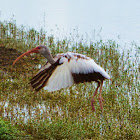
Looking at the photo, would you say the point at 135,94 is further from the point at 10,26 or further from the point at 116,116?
the point at 10,26

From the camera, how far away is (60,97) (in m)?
9.20

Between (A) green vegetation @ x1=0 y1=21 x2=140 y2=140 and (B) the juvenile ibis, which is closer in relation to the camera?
(B) the juvenile ibis

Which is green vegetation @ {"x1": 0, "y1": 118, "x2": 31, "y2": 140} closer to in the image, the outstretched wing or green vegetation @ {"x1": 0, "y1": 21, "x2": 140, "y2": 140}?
green vegetation @ {"x1": 0, "y1": 21, "x2": 140, "y2": 140}

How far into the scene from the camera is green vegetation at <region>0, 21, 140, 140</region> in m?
7.09

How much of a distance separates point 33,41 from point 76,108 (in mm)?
6209

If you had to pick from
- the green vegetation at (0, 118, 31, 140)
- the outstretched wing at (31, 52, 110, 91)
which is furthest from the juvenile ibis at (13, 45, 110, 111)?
the green vegetation at (0, 118, 31, 140)

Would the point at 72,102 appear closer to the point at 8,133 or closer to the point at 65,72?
the point at 65,72

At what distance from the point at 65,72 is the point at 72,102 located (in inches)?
90.8

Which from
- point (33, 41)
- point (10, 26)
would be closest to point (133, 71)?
point (33, 41)

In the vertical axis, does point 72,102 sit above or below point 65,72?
below

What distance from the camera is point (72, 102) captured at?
8.75 m

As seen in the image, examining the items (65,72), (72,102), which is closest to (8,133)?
(65,72)

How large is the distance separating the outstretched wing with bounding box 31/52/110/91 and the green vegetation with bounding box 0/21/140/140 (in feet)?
2.76

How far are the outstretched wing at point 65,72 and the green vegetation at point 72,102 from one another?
842 mm
